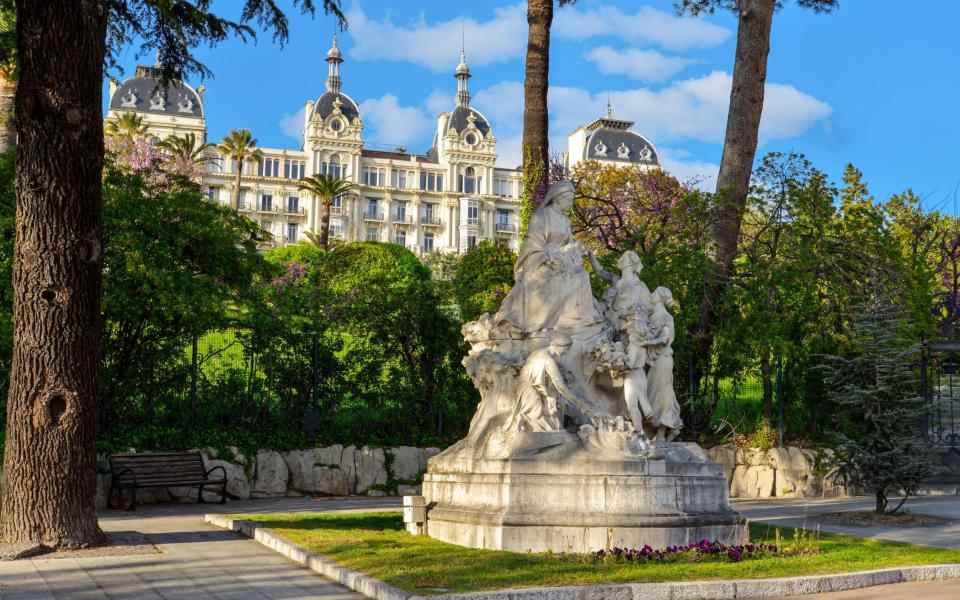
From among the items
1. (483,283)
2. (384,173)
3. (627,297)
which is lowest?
(627,297)

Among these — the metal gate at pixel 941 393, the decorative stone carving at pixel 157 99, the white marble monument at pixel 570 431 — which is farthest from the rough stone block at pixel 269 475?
the metal gate at pixel 941 393

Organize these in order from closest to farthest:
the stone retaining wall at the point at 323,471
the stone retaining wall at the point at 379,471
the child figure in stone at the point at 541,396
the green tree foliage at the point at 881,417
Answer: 1. the child figure in stone at the point at 541,396
2. the green tree foliage at the point at 881,417
3. the stone retaining wall at the point at 323,471
4. the stone retaining wall at the point at 379,471

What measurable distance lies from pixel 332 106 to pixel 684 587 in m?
106

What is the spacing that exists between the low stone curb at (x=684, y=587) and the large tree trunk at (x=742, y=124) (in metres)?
10.6

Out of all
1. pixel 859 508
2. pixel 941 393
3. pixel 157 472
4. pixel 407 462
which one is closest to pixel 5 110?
pixel 157 472

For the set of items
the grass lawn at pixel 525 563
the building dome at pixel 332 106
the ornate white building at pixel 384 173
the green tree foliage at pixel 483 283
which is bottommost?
the grass lawn at pixel 525 563

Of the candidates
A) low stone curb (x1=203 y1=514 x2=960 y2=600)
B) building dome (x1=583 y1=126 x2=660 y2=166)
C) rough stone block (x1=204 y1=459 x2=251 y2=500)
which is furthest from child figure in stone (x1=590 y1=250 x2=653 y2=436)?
building dome (x1=583 y1=126 x2=660 y2=166)

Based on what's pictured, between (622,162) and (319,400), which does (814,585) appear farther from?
(622,162)

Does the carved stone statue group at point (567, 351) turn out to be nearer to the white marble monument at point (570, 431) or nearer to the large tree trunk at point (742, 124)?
the white marble monument at point (570, 431)

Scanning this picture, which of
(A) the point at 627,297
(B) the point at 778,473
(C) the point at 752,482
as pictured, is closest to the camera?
(A) the point at 627,297

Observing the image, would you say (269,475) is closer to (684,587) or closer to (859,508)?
(859,508)

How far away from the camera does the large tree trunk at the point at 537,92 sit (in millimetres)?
18844

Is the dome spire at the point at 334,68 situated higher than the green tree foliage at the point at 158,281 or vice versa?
the dome spire at the point at 334,68

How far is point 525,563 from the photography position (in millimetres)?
9070
